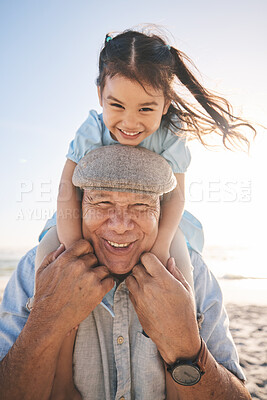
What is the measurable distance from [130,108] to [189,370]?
2.03 m

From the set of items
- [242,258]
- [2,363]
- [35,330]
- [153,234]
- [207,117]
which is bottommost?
[242,258]

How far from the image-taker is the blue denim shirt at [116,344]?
2.50 m

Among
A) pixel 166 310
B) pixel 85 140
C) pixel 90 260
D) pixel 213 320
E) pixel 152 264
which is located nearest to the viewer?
pixel 166 310

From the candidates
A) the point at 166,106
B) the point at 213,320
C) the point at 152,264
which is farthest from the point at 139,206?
A: the point at 213,320

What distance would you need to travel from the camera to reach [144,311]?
243 centimetres

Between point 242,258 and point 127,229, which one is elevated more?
point 127,229

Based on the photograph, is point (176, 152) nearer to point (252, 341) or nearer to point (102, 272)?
point (102, 272)

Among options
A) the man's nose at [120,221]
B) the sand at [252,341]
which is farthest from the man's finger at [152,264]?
the sand at [252,341]

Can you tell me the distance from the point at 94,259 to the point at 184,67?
209 centimetres

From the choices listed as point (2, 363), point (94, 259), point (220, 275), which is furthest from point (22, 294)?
point (220, 275)

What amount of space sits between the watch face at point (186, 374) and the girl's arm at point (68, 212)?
48.7 inches

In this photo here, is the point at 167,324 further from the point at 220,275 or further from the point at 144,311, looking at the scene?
the point at 220,275

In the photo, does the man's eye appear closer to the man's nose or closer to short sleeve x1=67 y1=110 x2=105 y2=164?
the man's nose

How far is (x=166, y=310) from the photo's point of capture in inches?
Answer: 91.5
